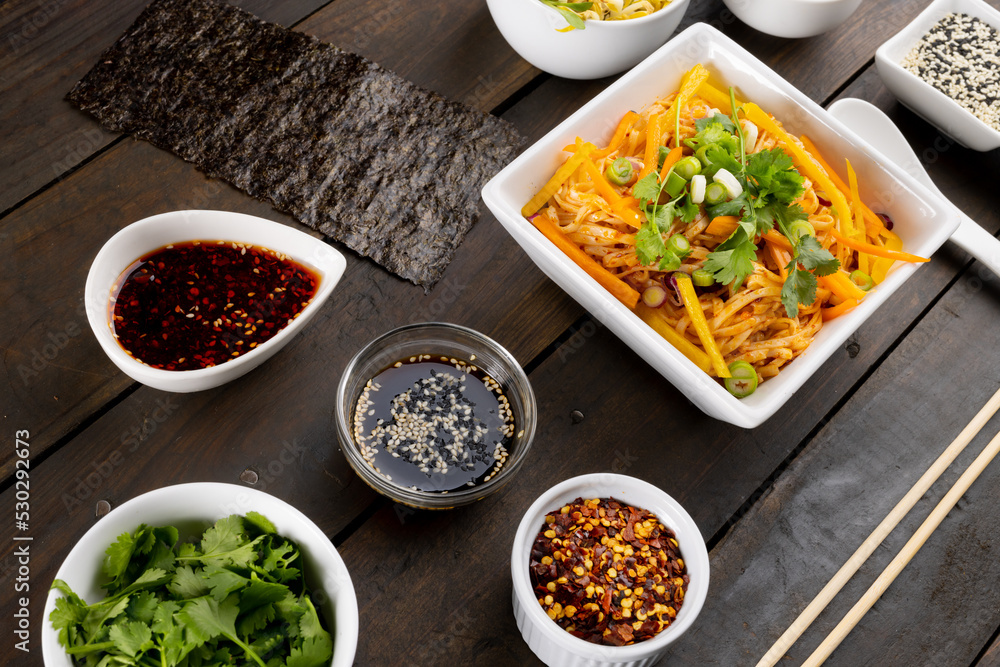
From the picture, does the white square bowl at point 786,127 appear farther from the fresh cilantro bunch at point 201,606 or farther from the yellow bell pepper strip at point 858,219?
the fresh cilantro bunch at point 201,606

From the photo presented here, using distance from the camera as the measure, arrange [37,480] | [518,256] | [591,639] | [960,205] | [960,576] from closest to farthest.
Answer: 1. [591,639]
2. [37,480]
3. [960,576]
4. [518,256]
5. [960,205]

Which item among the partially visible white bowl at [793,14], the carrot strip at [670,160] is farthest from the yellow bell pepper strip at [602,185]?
the partially visible white bowl at [793,14]

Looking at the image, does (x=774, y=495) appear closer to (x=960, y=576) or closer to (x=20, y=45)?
(x=960, y=576)

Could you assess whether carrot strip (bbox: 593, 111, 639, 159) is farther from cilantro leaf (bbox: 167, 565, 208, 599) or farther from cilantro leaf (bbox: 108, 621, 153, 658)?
cilantro leaf (bbox: 108, 621, 153, 658)

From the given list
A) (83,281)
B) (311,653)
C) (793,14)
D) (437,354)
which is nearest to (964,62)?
(793,14)

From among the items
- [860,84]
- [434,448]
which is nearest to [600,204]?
[434,448]

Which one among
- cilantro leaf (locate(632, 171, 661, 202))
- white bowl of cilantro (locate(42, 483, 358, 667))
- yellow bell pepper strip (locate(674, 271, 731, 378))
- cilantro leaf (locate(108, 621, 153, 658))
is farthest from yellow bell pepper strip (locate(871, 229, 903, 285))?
cilantro leaf (locate(108, 621, 153, 658))
